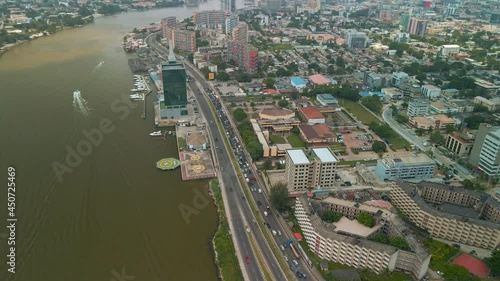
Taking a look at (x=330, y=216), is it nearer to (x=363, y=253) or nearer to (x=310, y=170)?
(x=363, y=253)

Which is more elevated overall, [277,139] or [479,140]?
[479,140]

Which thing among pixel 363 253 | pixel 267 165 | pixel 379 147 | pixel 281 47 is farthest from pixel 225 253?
pixel 281 47

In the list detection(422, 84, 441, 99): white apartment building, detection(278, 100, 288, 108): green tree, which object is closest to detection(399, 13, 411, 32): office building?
detection(422, 84, 441, 99): white apartment building

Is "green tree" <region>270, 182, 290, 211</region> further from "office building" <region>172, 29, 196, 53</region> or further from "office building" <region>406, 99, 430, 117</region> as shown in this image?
"office building" <region>172, 29, 196, 53</region>

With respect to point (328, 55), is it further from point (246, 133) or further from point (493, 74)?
point (246, 133)

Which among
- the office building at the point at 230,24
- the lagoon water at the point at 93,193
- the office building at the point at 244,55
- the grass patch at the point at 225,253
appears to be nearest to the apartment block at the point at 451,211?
the grass patch at the point at 225,253

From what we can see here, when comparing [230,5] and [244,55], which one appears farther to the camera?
[230,5]
